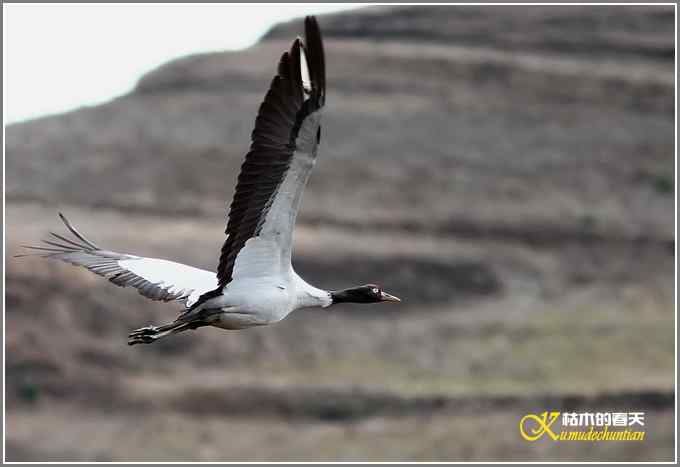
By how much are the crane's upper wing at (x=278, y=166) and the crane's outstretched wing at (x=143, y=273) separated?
62.7 inches

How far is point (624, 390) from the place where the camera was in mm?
66562

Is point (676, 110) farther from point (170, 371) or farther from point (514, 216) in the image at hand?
point (170, 371)

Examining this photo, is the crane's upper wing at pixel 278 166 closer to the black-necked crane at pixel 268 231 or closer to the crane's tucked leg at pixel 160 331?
the black-necked crane at pixel 268 231

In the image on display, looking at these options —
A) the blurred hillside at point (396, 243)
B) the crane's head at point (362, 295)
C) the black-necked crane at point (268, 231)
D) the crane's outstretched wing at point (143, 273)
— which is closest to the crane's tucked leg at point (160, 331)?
the black-necked crane at point (268, 231)

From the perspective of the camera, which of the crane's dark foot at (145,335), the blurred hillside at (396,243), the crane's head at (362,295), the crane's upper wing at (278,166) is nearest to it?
the crane's upper wing at (278,166)

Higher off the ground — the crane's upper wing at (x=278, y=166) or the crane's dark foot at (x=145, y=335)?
the crane's upper wing at (x=278, y=166)

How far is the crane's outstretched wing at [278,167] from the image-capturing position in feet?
50.0

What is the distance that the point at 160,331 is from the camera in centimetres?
1677

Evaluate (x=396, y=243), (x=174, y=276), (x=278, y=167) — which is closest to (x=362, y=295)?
(x=174, y=276)

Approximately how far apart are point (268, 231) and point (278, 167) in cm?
94

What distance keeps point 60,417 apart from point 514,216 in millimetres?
32359

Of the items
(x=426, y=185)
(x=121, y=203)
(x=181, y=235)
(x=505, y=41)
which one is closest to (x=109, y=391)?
(x=181, y=235)

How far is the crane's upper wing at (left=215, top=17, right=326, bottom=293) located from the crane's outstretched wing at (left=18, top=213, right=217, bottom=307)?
1.59m

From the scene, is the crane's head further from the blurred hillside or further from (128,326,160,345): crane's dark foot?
the blurred hillside
